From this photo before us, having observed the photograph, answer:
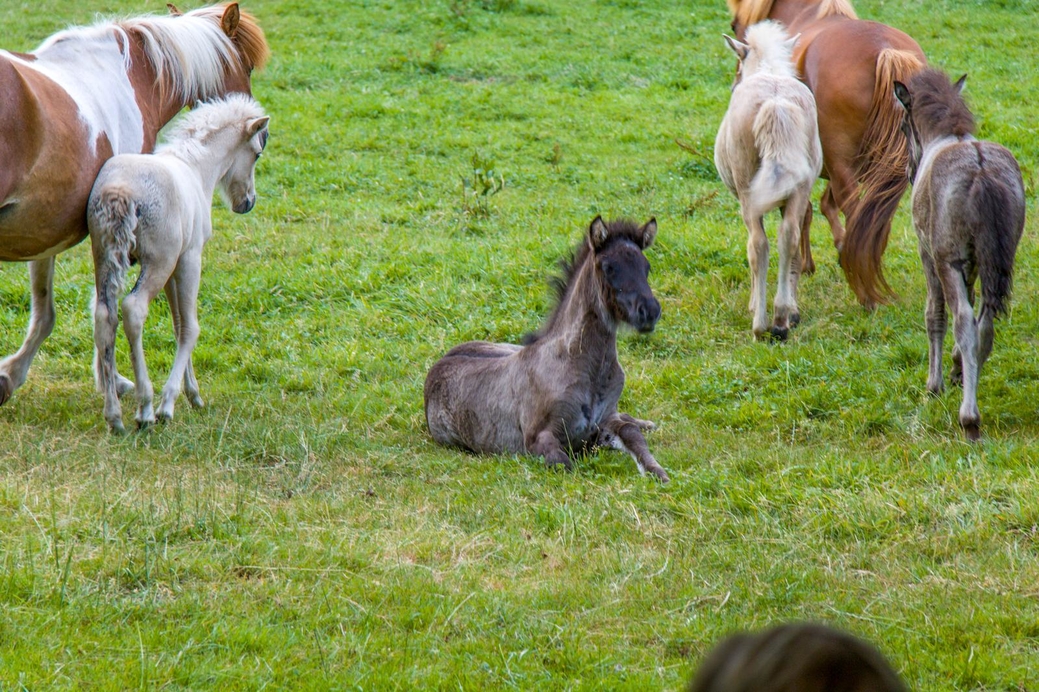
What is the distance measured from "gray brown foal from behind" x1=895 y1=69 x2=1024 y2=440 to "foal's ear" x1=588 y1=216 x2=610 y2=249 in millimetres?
1815

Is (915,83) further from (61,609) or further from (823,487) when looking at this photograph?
(61,609)

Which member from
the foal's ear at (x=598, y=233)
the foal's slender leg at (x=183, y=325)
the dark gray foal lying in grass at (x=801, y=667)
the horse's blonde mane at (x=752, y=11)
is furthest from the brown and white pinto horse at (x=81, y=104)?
the dark gray foal lying in grass at (x=801, y=667)

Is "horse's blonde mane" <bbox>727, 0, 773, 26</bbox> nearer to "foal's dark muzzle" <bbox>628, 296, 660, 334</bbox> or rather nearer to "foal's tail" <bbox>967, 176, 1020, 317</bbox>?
"foal's tail" <bbox>967, 176, 1020, 317</bbox>

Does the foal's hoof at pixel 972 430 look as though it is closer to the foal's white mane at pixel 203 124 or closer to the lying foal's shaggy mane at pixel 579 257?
the lying foal's shaggy mane at pixel 579 257

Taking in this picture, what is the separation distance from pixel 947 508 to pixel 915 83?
298 centimetres

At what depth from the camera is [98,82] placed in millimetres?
6785

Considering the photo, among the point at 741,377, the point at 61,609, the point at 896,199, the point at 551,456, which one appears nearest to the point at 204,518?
the point at 61,609

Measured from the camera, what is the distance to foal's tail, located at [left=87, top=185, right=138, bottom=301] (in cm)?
622

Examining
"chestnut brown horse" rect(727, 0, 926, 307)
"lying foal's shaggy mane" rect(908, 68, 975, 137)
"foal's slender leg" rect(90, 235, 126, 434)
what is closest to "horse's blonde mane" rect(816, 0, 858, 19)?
"chestnut brown horse" rect(727, 0, 926, 307)

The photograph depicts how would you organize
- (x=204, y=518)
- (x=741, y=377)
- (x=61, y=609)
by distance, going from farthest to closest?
(x=741, y=377) < (x=204, y=518) < (x=61, y=609)

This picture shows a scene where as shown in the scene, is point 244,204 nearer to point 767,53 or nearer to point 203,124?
point 203,124

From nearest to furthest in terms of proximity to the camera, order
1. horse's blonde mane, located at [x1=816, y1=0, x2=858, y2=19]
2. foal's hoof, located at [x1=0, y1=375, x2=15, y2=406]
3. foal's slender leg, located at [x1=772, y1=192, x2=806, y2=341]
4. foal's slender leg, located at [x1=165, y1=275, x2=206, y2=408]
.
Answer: foal's hoof, located at [x1=0, y1=375, x2=15, y2=406], foal's slender leg, located at [x1=165, y1=275, x2=206, y2=408], foal's slender leg, located at [x1=772, y1=192, x2=806, y2=341], horse's blonde mane, located at [x1=816, y1=0, x2=858, y2=19]

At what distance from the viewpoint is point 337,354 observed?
8180 mm

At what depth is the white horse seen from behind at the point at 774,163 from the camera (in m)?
7.91
